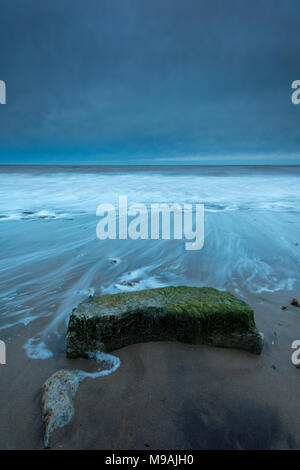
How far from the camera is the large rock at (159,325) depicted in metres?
2.07

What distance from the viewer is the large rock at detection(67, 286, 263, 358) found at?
2.07 meters

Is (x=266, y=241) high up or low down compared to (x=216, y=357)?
up

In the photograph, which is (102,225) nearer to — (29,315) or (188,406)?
(29,315)

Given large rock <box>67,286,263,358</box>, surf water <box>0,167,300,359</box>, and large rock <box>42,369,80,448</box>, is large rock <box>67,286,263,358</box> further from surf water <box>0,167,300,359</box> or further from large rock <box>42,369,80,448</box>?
surf water <box>0,167,300,359</box>

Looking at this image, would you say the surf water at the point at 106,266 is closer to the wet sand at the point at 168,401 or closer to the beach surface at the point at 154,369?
the beach surface at the point at 154,369

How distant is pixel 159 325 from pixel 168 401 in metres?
0.60

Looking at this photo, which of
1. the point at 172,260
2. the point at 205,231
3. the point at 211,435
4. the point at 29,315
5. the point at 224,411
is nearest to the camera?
the point at 211,435

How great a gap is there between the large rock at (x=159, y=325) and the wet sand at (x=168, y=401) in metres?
0.09

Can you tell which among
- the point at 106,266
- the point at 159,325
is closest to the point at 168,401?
the point at 159,325

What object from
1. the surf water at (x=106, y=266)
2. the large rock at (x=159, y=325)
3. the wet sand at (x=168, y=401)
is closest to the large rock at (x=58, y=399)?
the wet sand at (x=168, y=401)

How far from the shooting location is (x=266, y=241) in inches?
218
